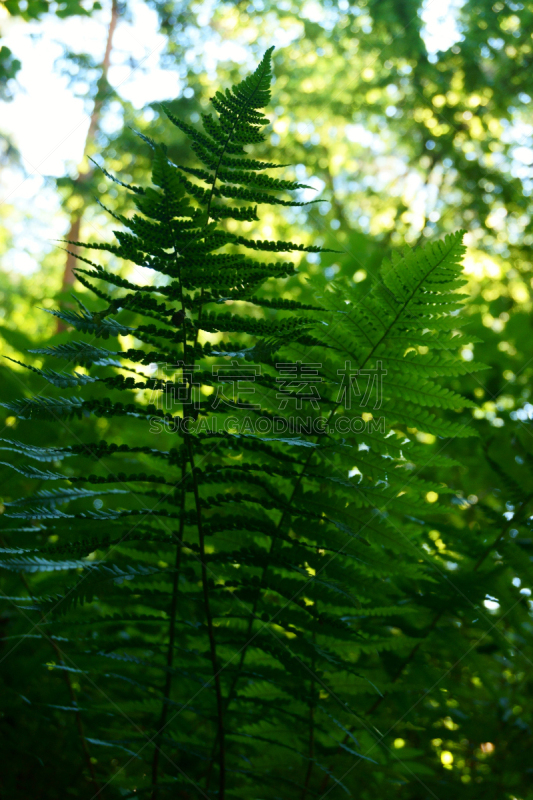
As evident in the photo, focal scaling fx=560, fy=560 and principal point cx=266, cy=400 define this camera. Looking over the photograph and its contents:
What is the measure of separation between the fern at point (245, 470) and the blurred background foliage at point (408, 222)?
18 centimetres

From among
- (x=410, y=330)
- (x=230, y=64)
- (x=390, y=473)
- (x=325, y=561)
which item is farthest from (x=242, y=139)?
(x=230, y=64)

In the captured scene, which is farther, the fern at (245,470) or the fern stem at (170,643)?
the fern stem at (170,643)

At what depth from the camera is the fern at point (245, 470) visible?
90cm

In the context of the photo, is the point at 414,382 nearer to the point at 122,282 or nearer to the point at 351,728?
the point at 122,282

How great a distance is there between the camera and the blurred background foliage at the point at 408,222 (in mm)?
1419

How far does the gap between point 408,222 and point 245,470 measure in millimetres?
5203

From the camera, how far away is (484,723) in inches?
66.7

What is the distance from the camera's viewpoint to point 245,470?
982 millimetres

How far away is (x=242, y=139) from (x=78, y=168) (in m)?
6.96

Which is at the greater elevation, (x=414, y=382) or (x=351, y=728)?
(x=414, y=382)

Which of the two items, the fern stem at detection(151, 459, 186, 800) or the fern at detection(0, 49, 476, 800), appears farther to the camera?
the fern stem at detection(151, 459, 186, 800)

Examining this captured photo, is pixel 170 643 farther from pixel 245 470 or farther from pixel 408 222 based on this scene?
pixel 408 222

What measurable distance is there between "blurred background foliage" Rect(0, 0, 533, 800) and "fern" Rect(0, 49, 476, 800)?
18 cm

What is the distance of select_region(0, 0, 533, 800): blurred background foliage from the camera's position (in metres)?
1.42
